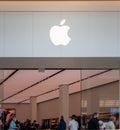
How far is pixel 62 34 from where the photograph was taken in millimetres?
16609

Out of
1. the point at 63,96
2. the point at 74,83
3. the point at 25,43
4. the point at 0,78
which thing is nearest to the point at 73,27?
the point at 25,43

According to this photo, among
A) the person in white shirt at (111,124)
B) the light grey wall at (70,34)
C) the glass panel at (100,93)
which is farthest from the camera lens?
the person in white shirt at (111,124)

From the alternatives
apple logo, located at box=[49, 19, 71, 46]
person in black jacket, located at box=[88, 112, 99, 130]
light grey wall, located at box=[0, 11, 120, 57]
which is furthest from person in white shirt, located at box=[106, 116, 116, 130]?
apple logo, located at box=[49, 19, 71, 46]

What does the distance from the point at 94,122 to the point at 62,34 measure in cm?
354

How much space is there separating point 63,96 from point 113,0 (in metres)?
17.5

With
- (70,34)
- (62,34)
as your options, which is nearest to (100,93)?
(70,34)

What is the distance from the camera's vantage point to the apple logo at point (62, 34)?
1655 cm

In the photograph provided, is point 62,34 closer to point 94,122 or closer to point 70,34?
point 70,34

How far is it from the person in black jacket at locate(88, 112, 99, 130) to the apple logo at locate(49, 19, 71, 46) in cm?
299

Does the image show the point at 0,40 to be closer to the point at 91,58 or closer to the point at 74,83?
the point at 91,58

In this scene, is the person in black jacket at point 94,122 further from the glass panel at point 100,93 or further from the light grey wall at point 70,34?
the light grey wall at point 70,34

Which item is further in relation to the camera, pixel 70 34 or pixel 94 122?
pixel 94 122

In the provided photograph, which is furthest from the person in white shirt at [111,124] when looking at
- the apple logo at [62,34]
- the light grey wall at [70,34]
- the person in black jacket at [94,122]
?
the apple logo at [62,34]

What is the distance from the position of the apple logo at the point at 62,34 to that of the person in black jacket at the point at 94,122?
118 inches
